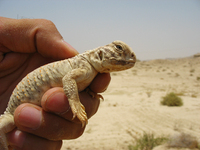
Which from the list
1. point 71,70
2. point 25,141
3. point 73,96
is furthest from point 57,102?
point 25,141

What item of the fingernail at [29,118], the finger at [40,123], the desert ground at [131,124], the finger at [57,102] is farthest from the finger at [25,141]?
the desert ground at [131,124]

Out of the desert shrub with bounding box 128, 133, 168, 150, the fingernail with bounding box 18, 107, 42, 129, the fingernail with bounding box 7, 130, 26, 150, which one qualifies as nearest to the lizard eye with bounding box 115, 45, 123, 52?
the fingernail with bounding box 18, 107, 42, 129

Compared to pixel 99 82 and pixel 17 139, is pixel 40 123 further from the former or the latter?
pixel 99 82

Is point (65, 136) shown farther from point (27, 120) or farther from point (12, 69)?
point (12, 69)

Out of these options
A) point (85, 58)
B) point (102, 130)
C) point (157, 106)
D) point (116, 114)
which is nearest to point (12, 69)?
point (85, 58)

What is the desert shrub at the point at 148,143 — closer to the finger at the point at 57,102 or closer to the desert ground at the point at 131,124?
the desert ground at the point at 131,124

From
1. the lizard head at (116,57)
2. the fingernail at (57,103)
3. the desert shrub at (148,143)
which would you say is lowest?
the desert shrub at (148,143)

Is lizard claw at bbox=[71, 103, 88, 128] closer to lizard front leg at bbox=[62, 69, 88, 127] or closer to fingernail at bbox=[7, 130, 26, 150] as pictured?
lizard front leg at bbox=[62, 69, 88, 127]
